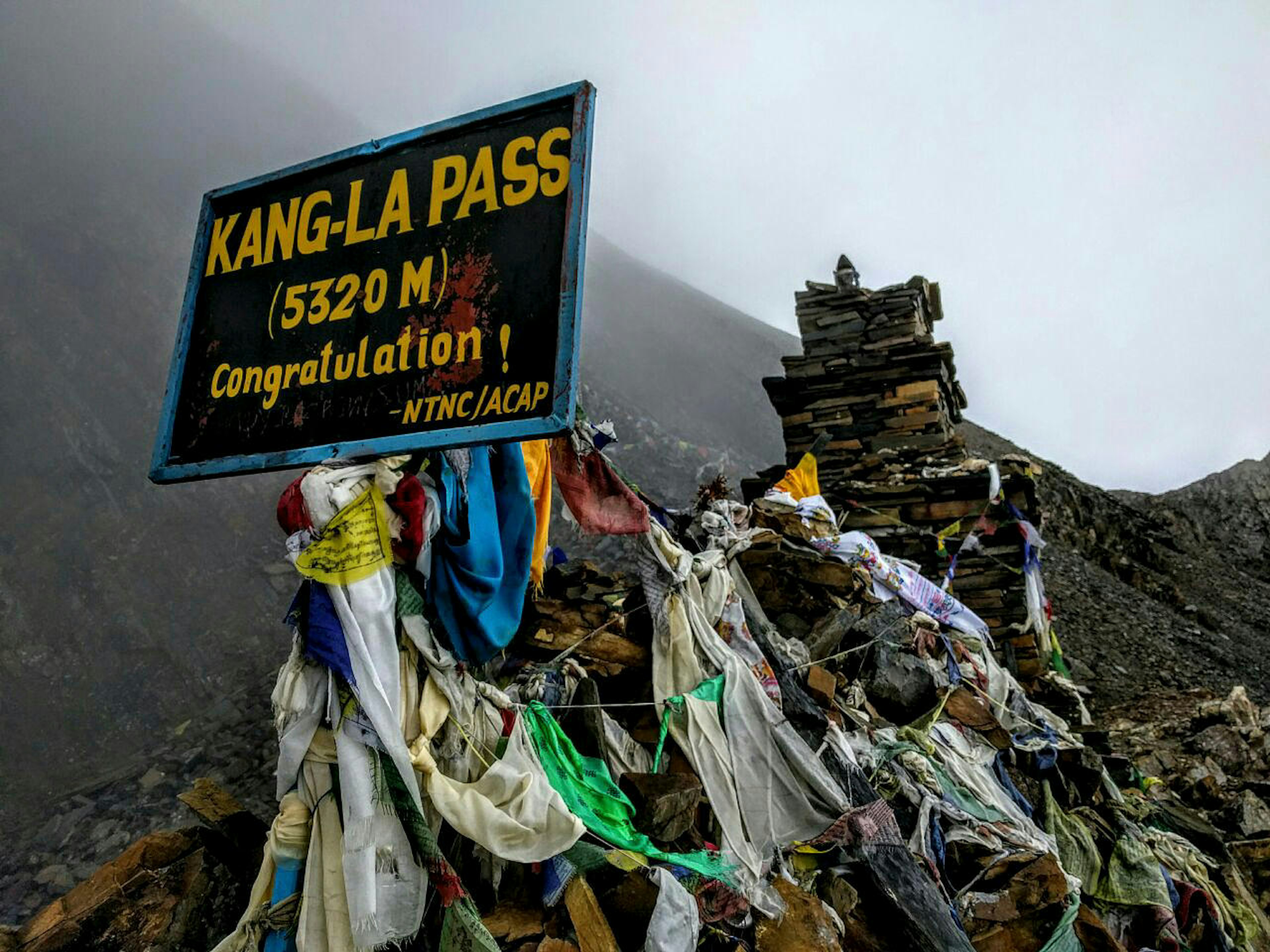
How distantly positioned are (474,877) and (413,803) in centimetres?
57

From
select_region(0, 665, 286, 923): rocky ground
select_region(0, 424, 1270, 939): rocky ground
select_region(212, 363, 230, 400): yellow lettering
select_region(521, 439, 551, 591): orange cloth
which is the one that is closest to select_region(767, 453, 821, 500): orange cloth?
select_region(0, 424, 1270, 939): rocky ground

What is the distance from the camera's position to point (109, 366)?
20.0 metres

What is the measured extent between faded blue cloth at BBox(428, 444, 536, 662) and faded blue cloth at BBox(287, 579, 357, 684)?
1.53 feet

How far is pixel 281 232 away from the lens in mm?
3117

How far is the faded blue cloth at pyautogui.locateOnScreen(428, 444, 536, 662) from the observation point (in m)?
3.57

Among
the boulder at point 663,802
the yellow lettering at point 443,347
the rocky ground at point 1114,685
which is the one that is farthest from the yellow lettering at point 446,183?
the rocky ground at point 1114,685

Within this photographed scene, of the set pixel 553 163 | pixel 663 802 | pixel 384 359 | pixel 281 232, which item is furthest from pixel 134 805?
pixel 553 163

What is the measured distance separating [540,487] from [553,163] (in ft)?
7.14

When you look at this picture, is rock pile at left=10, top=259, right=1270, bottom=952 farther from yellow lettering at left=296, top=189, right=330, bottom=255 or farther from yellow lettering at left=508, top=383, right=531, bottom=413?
yellow lettering at left=296, top=189, right=330, bottom=255

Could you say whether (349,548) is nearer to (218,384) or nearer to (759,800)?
(218,384)

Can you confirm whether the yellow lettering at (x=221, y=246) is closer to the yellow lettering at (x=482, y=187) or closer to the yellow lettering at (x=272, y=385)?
the yellow lettering at (x=272, y=385)

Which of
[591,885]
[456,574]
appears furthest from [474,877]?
[456,574]

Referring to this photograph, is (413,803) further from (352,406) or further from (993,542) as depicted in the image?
(993,542)

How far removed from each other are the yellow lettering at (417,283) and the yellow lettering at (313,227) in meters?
0.48
